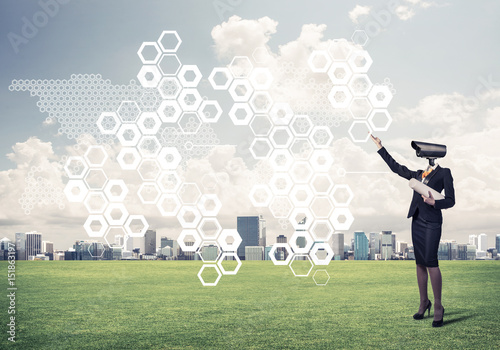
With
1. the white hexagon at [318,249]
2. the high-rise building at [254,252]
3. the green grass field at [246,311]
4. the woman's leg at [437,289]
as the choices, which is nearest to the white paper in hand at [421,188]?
the woman's leg at [437,289]

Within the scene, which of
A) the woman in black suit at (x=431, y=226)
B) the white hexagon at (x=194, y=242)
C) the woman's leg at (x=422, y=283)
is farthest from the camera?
the white hexagon at (x=194, y=242)

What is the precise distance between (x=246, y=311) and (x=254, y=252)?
433 centimetres

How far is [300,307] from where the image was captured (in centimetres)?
596

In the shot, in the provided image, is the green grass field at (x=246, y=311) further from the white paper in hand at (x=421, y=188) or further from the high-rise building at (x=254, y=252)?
the white paper in hand at (x=421, y=188)

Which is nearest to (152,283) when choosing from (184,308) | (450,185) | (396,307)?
(184,308)

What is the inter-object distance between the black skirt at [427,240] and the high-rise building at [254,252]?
490cm

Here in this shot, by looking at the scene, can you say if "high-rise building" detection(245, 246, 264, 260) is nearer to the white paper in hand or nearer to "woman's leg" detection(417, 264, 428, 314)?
"woman's leg" detection(417, 264, 428, 314)

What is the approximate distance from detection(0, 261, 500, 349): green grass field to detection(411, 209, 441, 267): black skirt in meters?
0.67

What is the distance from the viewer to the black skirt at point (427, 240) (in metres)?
4.96

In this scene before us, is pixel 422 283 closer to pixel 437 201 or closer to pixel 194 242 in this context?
pixel 437 201

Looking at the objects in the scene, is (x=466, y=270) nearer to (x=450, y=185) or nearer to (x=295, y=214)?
(x=295, y=214)

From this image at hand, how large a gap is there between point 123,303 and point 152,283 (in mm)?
2084

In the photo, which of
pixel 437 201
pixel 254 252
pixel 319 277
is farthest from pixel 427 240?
pixel 254 252

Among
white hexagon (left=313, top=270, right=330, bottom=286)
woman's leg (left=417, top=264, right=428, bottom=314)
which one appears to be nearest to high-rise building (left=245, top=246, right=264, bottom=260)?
white hexagon (left=313, top=270, right=330, bottom=286)
